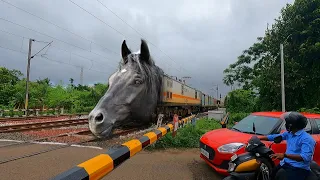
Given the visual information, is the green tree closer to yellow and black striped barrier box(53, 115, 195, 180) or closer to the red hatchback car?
the red hatchback car

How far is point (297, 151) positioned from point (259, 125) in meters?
2.25

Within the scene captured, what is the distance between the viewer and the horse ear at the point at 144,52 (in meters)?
2.33

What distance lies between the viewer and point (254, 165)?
3.06 meters

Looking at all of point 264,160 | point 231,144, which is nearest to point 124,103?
point 264,160

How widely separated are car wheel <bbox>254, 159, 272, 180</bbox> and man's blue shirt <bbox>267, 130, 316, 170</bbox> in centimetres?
20

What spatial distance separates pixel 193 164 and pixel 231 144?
1.44 metres

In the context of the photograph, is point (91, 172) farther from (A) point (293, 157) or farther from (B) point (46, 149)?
(B) point (46, 149)

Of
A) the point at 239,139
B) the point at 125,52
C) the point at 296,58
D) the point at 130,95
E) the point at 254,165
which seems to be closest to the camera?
the point at 130,95

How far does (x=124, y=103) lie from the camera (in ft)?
9.05

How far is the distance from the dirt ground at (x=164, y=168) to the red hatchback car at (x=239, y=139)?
1.16ft

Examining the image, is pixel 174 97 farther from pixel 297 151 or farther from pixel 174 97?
pixel 297 151

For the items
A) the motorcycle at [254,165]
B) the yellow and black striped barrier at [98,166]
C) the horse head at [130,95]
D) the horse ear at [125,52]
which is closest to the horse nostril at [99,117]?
the horse head at [130,95]

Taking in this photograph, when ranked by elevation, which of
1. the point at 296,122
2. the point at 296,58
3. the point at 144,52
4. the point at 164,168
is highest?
the point at 296,58

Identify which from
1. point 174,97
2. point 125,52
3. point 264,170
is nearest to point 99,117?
point 125,52
